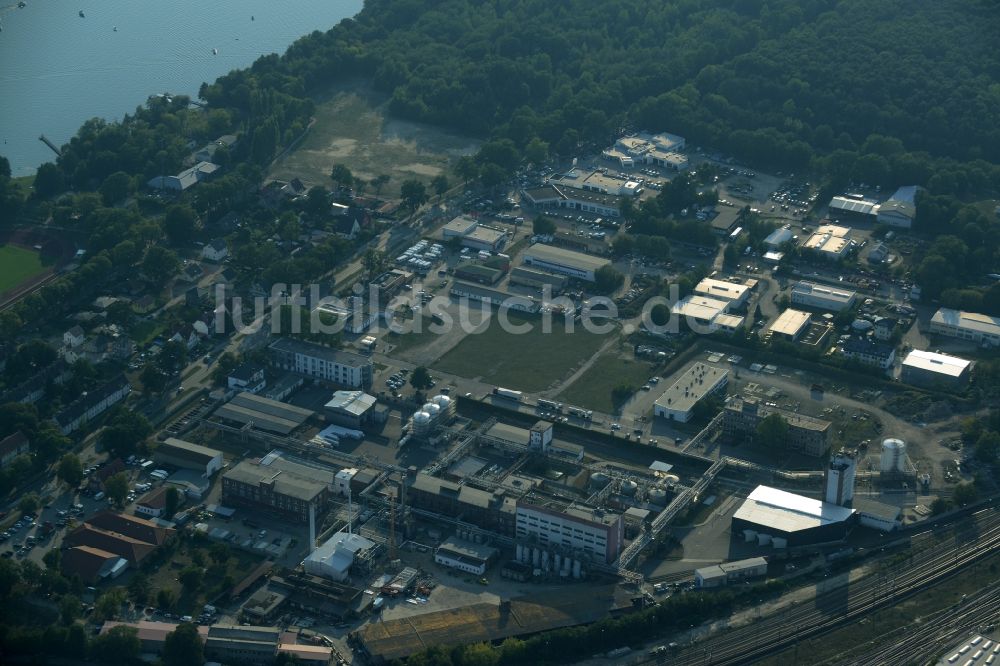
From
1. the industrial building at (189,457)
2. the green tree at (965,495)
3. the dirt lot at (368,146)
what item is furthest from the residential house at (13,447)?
the green tree at (965,495)

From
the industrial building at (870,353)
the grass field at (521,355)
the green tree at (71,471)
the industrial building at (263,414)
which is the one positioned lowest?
the industrial building at (870,353)

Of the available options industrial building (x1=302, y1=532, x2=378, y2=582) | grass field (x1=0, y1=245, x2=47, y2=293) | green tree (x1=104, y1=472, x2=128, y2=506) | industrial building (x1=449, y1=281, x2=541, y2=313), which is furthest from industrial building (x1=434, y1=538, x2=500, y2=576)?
grass field (x1=0, y1=245, x2=47, y2=293)

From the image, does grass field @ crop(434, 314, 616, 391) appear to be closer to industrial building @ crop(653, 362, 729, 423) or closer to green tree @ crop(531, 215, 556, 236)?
industrial building @ crop(653, 362, 729, 423)

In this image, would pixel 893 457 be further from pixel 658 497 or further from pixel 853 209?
pixel 853 209

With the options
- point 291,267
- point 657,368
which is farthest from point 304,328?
point 657,368

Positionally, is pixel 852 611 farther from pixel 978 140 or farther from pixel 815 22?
pixel 815 22

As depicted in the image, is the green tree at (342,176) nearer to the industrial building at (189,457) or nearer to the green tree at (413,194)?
the green tree at (413,194)
